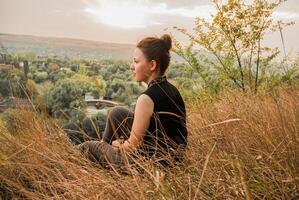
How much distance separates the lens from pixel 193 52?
729cm

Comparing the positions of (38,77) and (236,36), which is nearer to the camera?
(236,36)

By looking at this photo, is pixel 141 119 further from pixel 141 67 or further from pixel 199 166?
pixel 199 166

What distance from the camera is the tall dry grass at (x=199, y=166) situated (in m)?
1.36

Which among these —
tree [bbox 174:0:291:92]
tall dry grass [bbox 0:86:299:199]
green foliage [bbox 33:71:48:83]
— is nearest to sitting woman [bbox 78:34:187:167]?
tall dry grass [bbox 0:86:299:199]

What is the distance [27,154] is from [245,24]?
4770 millimetres

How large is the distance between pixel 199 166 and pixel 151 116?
0.62 metres

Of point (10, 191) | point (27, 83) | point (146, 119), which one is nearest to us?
point (146, 119)

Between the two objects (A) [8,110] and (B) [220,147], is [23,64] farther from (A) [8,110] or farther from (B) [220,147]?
(B) [220,147]

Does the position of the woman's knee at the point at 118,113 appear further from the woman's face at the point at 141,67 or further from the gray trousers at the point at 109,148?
the woman's face at the point at 141,67

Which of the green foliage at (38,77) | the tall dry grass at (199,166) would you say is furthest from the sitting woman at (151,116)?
the green foliage at (38,77)

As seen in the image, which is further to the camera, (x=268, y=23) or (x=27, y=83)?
(x=268, y=23)

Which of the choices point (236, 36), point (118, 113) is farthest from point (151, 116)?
point (236, 36)

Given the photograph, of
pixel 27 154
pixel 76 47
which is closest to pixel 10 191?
pixel 27 154

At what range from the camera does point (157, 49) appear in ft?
8.49
